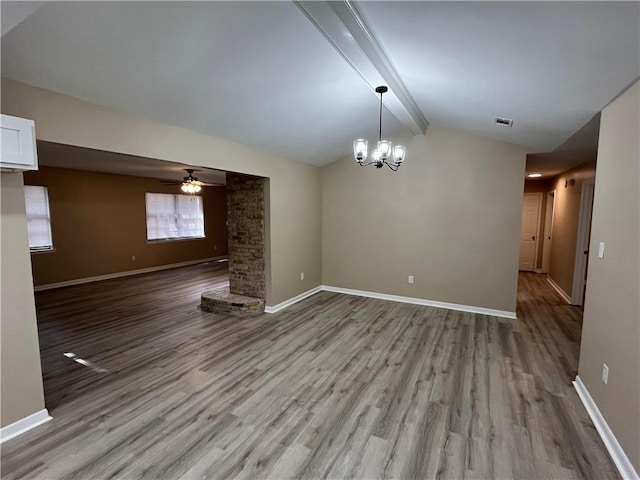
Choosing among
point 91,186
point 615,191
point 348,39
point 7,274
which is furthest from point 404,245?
point 91,186

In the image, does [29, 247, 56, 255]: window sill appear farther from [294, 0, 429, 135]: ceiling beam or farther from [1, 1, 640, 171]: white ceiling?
[294, 0, 429, 135]: ceiling beam

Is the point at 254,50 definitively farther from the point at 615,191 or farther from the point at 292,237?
the point at 292,237

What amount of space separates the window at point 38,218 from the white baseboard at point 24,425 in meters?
4.86

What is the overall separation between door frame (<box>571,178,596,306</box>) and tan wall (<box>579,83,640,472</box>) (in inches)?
117

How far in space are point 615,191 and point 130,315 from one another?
18.6ft

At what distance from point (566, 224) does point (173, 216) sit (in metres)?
8.90

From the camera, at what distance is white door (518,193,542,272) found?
7.81m

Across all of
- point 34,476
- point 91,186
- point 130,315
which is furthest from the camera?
point 91,186

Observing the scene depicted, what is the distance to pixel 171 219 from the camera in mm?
8312

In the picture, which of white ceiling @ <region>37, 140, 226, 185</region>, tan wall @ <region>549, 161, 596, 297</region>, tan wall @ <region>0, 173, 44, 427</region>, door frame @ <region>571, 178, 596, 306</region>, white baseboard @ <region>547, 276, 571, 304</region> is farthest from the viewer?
white baseboard @ <region>547, 276, 571, 304</region>

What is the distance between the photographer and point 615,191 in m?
2.26

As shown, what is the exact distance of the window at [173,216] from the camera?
7.87m

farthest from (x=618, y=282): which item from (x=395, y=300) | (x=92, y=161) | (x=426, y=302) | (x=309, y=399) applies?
(x=92, y=161)

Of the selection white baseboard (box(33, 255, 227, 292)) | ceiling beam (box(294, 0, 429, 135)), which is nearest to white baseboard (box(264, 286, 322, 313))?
ceiling beam (box(294, 0, 429, 135))
